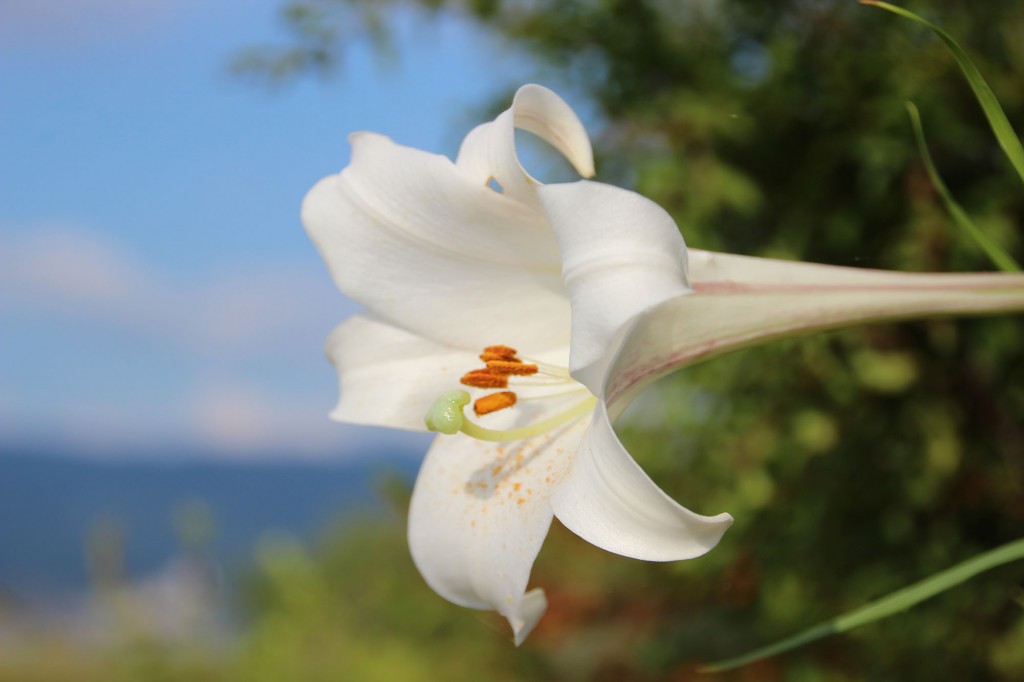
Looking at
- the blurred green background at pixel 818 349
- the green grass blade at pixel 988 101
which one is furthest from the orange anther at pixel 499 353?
the blurred green background at pixel 818 349

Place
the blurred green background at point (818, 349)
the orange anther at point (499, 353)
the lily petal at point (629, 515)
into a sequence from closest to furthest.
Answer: the lily petal at point (629, 515) < the orange anther at point (499, 353) < the blurred green background at point (818, 349)

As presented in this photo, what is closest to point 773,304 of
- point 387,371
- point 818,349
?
point 387,371

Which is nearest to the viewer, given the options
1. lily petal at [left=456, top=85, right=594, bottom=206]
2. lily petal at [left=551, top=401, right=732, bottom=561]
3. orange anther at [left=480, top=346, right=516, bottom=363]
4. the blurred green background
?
lily petal at [left=551, top=401, right=732, bottom=561]

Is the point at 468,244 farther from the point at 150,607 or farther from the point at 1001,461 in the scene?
the point at 150,607

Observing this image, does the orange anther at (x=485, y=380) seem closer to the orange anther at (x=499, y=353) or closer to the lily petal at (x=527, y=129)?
the orange anther at (x=499, y=353)

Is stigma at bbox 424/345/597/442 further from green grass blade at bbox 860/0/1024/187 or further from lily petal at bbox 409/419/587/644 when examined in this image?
green grass blade at bbox 860/0/1024/187

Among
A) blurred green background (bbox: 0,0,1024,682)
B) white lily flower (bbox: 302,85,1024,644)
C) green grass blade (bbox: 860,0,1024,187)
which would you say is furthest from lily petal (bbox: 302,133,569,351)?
blurred green background (bbox: 0,0,1024,682)

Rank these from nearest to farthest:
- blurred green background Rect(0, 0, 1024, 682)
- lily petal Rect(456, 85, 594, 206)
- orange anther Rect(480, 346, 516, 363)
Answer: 1. lily petal Rect(456, 85, 594, 206)
2. orange anther Rect(480, 346, 516, 363)
3. blurred green background Rect(0, 0, 1024, 682)
